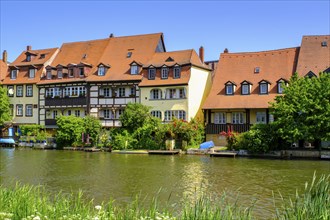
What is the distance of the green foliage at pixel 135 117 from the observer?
3884 cm

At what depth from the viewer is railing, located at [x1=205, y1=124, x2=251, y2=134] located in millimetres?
37531

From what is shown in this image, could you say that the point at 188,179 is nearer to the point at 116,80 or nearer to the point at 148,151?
the point at 148,151

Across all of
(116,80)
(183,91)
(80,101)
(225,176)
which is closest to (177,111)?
(183,91)

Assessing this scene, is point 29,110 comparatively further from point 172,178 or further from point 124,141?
point 172,178

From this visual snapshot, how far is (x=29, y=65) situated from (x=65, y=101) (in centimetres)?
771

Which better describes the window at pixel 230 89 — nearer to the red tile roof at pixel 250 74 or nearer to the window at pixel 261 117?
the red tile roof at pixel 250 74

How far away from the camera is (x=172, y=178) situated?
2050 centimetres

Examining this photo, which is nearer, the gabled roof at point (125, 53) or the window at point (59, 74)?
the gabled roof at point (125, 53)

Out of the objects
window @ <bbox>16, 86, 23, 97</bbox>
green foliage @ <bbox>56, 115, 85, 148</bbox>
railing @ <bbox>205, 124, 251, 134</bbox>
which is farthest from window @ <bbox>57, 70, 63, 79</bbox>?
railing @ <bbox>205, 124, 251, 134</bbox>

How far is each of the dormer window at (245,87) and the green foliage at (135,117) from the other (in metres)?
9.06

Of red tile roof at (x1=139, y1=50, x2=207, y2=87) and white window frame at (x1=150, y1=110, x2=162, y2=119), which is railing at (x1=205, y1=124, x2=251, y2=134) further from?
white window frame at (x1=150, y1=110, x2=162, y2=119)

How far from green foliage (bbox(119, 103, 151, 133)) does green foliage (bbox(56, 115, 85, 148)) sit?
16.4 feet

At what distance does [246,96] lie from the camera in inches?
1516

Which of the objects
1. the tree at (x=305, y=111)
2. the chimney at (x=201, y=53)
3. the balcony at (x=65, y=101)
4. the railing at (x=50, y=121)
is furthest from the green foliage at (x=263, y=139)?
the railing at (x=50, y=121)
